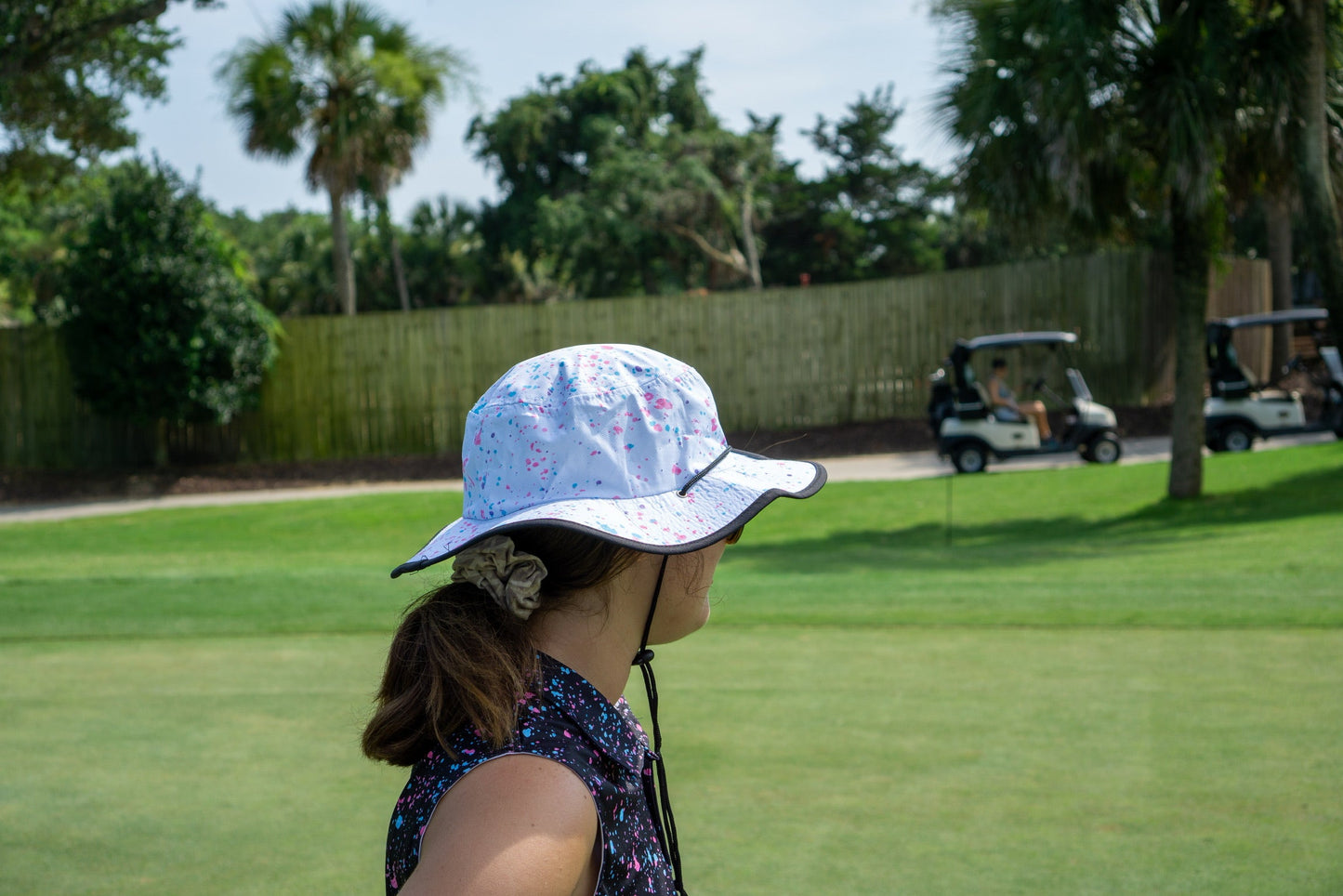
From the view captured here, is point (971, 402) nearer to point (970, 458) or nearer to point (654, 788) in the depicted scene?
point (970, 458)

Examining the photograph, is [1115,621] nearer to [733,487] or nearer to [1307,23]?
[733,487]

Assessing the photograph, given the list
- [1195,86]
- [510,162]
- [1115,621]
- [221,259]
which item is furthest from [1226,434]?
[510,162]

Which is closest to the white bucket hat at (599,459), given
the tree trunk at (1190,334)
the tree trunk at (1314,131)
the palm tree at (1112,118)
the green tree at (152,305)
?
the palm tree at (1112,118)

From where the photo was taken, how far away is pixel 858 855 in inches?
130

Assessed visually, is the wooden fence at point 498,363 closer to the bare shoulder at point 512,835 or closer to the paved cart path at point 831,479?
the paved cart path at point 831,479

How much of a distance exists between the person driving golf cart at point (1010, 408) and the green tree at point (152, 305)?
11723mm

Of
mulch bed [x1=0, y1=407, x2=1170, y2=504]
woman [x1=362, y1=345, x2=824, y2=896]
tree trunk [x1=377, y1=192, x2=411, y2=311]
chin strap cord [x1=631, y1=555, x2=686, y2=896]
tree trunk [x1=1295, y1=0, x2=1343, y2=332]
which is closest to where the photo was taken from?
woman [x1=362, y1=345, x2=824, y2=896]

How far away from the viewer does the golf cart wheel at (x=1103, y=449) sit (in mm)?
17203

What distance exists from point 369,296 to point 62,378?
64.5 ft

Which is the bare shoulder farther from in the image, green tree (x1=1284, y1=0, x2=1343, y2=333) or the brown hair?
green tree (x1=1284, y1=0, x2=1343, y2=333)

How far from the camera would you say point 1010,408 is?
17422 millimetres

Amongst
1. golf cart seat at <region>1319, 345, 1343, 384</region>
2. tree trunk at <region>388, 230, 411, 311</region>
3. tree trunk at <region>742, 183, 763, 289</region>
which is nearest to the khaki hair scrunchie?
golf cart seat at <region>1319, 345, 1343, 384</region>

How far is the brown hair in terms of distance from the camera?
4.58 feet

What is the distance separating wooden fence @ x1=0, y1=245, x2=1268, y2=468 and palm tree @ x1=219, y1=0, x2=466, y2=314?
3.08m
